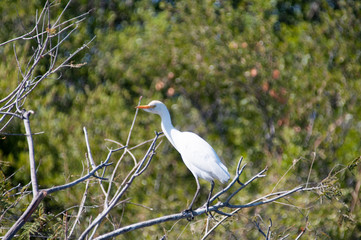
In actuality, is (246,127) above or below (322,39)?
below

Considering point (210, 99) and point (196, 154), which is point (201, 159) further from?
point (210, 99)

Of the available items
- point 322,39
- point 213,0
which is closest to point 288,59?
point 322,39

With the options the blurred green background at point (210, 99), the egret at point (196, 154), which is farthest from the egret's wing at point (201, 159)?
the blurred green background at point (210, 99)

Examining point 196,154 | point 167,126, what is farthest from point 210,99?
point 196,154

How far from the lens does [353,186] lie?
5.39 m

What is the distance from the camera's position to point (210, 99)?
23.7 ft

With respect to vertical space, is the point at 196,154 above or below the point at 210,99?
above

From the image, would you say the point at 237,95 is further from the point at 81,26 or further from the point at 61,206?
the point at 61,206

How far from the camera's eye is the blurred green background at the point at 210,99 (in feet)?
17.4

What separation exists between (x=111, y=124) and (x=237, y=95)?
182cm

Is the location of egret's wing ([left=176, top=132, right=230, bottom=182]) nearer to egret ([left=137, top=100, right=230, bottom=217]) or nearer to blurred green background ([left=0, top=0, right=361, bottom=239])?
egret ([left=137, top=100, right=230, bottom=217])

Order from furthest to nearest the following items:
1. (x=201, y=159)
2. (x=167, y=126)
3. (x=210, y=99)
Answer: (x=210, y=99) < (x=167, y=126) < (x=201, y=159)

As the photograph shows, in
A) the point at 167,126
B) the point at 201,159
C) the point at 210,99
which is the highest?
the point at 167,126

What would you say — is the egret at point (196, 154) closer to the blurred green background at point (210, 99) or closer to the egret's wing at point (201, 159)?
the egret's wing at point (201, 159)
